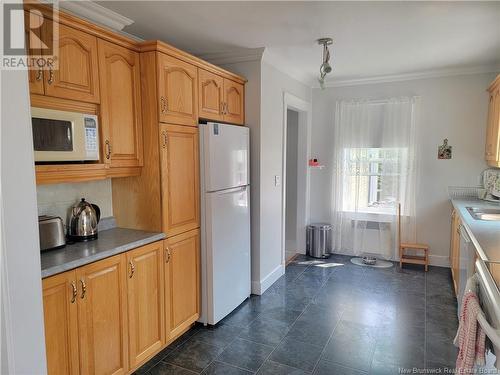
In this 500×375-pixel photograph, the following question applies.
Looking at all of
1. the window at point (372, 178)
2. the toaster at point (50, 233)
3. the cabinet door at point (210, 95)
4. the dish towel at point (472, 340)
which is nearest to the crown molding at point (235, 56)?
A: the cabinet door at point (210, 95)

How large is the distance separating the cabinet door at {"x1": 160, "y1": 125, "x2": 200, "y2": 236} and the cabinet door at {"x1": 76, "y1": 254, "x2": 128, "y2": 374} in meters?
0.52

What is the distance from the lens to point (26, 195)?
44.4 inches

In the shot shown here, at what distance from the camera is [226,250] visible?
9.64 feet

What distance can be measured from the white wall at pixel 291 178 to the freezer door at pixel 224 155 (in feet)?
5.63

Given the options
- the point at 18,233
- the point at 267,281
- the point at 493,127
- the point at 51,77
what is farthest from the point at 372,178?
the point at 18,233

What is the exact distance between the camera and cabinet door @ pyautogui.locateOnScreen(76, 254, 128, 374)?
1857 mm

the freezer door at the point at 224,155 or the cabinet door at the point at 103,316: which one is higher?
the freezer door at the point at 224,155

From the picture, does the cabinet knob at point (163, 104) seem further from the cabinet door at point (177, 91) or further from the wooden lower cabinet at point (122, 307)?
the wooden lower cabinet at point (122, 307)

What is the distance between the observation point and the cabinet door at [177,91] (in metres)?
2.33

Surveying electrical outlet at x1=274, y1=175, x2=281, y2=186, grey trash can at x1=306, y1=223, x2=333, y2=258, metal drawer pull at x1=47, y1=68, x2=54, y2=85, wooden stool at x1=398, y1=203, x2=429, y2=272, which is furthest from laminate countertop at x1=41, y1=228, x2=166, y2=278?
wooden stool at x1=398, y1=203, x2=429, y2=272

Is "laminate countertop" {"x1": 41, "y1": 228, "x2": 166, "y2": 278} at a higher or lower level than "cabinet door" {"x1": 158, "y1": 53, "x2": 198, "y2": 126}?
lower

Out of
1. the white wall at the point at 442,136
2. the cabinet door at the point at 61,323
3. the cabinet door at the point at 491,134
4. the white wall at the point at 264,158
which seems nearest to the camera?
the cabinet door at the point at 61,323

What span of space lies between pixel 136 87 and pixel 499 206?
3697 mm

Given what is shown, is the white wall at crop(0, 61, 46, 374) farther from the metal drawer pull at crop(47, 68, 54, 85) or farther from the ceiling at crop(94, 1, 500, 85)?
the ceiling at crop(94, 1, 500, 85)
